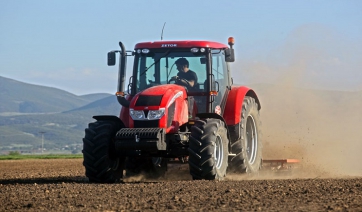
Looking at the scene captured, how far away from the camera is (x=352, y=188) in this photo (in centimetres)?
1155

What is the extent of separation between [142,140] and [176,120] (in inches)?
38.6

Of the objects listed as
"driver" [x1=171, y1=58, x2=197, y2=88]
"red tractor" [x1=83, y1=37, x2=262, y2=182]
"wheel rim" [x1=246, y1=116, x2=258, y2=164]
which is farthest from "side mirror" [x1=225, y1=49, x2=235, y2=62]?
"wheel rim" [x1=246, y1=116, x2=258, y2=164]

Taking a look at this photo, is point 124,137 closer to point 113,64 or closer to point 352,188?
point 113,64

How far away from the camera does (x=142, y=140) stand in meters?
13.4

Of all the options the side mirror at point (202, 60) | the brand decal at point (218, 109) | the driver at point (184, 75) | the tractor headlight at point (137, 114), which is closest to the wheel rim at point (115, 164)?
the tractor headlight at point (137, 114)

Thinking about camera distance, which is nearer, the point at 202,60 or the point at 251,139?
the point at 202,60

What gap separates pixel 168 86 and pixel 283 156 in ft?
17.2

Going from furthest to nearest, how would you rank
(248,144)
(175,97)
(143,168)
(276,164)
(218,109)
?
(276,164)
(248,144)
(143,168)
(218,109)
(175,97)

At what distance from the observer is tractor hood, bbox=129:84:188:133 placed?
13789 mm

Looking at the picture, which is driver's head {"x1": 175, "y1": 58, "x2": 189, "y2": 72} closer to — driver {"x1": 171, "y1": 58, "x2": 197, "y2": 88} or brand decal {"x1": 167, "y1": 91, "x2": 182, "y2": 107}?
driver {"x1": 171, "y1": 58, "x2": 197, "y2": 88}

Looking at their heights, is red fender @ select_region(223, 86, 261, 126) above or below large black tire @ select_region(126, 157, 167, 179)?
above

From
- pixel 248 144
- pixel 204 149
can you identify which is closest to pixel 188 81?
pixel 204 149

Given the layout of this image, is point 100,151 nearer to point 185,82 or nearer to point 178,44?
point 185,82

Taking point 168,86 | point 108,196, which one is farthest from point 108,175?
point 108,196
